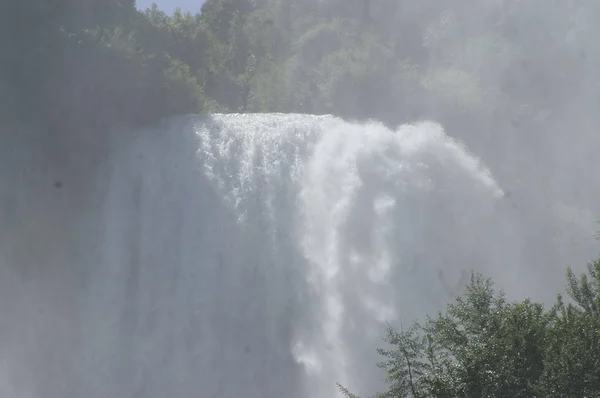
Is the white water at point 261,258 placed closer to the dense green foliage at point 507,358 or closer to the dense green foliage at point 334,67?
the dense green foliage at point 334,67

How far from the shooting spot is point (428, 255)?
2331 cm

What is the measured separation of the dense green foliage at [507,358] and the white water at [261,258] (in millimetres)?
8192

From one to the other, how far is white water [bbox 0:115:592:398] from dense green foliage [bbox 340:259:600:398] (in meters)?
8.19

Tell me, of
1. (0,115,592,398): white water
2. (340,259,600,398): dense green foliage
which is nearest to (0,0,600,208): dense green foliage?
(0,115,592,398): white water

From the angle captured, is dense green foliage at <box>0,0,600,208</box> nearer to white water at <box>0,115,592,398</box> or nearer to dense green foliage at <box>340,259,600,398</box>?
white water at <box>0,115,592,398</box>

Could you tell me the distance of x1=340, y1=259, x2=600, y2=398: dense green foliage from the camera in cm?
1127

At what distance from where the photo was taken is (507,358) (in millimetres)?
11672

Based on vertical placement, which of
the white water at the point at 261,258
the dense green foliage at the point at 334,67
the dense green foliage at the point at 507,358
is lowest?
the dense green foliage at the point at 507,358

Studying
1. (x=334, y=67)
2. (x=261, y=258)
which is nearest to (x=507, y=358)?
(x=261, y=258)

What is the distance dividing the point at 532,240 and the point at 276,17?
2680cm

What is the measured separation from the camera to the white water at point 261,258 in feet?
73.4

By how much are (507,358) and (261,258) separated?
42.4 ft

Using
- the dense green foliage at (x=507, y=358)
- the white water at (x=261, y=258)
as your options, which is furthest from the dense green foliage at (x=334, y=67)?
the dense green foliage at (x=507, y=358)

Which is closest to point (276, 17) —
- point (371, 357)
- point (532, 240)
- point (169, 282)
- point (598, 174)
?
point (598, 174)
